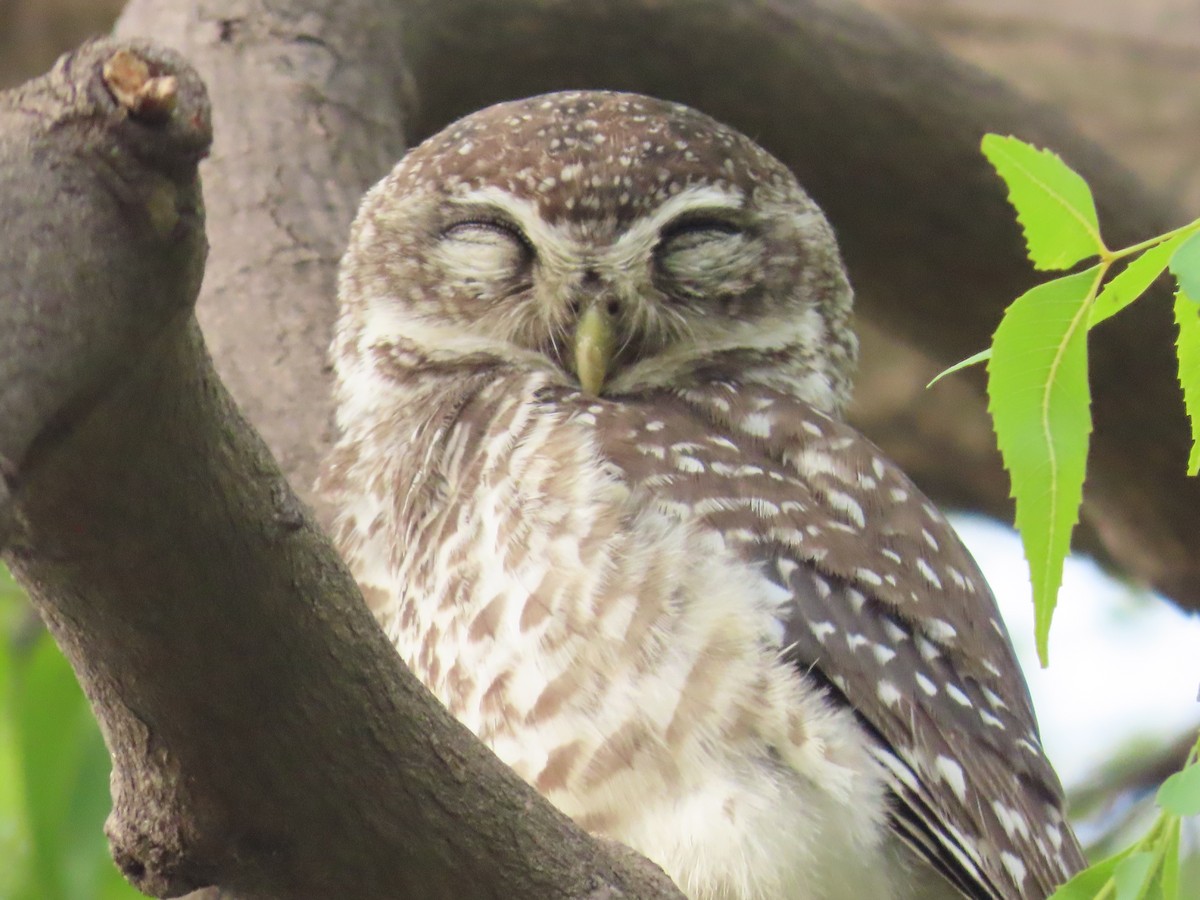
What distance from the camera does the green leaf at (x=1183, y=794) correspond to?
48.1 inches

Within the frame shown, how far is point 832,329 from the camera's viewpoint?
123 inches

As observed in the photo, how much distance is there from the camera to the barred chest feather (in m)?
2.10

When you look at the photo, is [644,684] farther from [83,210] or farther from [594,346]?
[83,210]

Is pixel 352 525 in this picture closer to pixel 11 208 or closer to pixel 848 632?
pixel 848 632

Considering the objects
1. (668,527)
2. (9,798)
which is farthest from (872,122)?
(9,798)

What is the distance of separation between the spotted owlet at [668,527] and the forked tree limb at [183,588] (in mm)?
366

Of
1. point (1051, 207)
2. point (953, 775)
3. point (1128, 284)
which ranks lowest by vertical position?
point (953, 775)

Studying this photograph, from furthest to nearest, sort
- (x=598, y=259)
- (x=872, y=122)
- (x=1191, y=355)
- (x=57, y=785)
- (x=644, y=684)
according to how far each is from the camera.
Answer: (x=872, y=122), (x=57, y=785), (x=598, y=259), (x=644, y=684), (x=1191, y=355)

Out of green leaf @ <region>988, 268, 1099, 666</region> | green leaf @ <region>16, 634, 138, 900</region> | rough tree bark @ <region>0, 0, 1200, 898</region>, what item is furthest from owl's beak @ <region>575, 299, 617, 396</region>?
green leaf @ <region>988, 268, 1099, 666</region>

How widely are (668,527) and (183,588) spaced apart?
992mm

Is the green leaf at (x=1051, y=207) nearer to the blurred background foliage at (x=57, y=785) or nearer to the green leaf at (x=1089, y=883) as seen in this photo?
the green leaf at (x=1089, y=883)

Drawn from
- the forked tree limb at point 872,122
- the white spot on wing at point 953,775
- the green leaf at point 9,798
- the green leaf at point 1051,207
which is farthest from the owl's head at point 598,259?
the green leaf at point 1051,207

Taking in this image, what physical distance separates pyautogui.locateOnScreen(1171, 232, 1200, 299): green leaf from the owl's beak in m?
1.54

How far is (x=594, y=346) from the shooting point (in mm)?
2725
